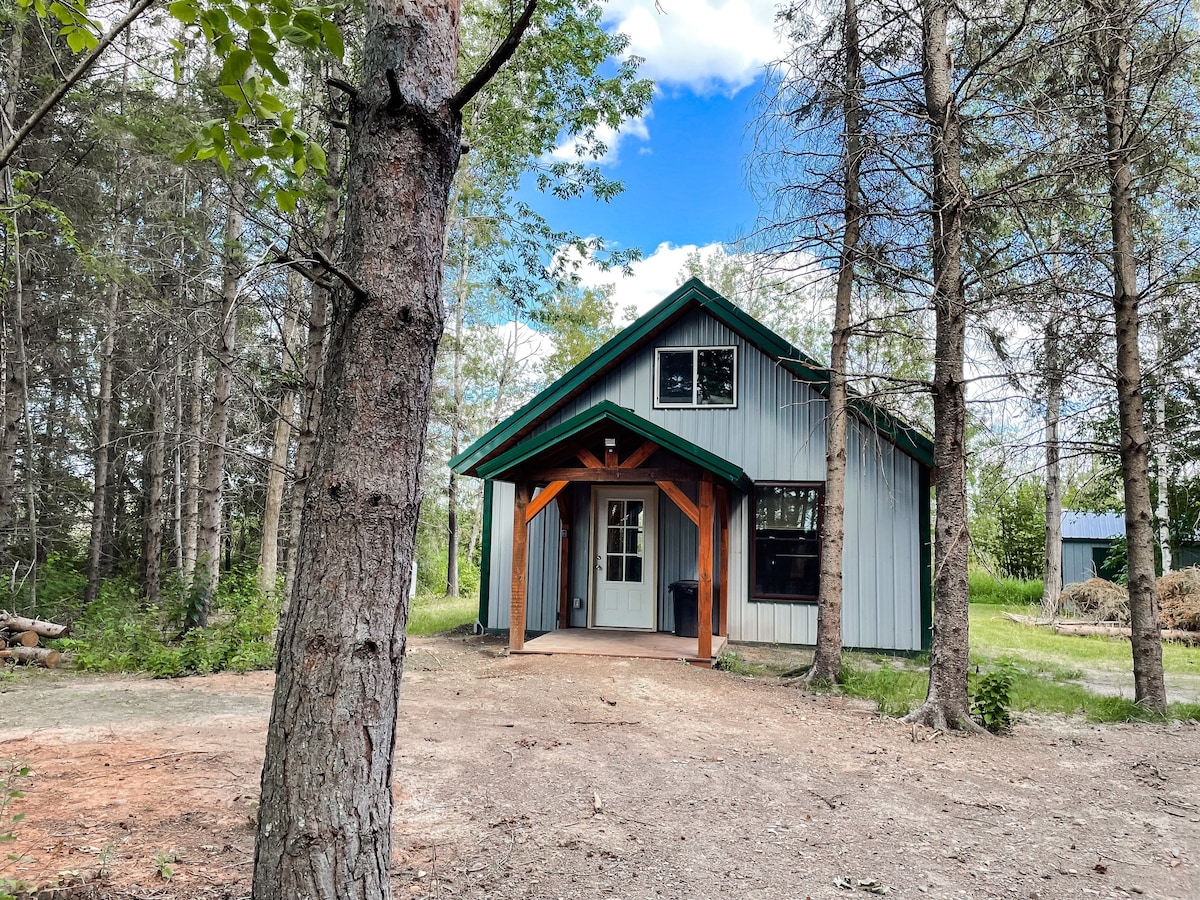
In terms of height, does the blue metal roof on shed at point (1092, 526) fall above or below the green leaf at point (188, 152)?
below

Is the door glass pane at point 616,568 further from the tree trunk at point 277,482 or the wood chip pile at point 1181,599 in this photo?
the wood chip pile at point 1181,599

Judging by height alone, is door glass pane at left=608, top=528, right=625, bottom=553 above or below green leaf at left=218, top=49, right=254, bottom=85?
below

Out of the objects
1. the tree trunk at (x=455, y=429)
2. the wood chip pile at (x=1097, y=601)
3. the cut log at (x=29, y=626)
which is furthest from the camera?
the tree trunk at (x=455, y=429)

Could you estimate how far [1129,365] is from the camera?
768cm

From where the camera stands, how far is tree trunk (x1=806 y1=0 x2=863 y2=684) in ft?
27.8

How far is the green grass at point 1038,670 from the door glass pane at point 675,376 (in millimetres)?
4825

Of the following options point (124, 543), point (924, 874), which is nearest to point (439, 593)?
point (124, 543)

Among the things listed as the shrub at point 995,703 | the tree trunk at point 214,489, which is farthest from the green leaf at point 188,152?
the tree trunk at point 214,489

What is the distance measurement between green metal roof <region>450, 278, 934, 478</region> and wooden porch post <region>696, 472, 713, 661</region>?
8.74ft

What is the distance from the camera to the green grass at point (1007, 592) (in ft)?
67.8

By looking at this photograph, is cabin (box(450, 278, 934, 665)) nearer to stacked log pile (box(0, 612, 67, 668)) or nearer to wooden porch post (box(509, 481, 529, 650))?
wooden porch post (box(509, 481, 529, 650))

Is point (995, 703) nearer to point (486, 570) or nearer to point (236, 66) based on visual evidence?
point (236, 66)

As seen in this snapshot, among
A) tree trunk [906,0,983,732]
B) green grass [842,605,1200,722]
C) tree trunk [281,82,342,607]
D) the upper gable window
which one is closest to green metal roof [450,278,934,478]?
the upper gable window

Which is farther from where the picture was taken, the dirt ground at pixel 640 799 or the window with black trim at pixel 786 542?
the window with black trim at pixel 786 542
